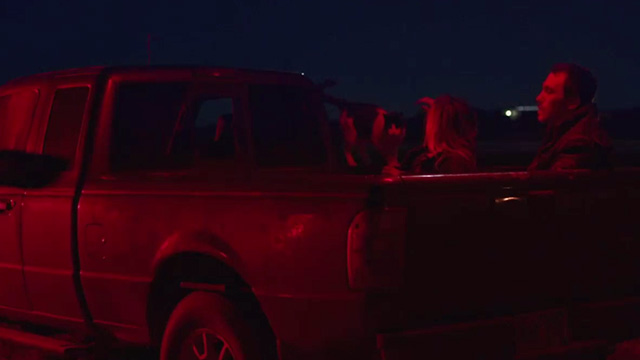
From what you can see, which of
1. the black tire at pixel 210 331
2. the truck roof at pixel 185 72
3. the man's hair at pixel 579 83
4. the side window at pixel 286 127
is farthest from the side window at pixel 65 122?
the man's hair at pixel 579 83

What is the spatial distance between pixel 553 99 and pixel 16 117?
3317 mm

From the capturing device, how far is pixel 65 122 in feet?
18.9

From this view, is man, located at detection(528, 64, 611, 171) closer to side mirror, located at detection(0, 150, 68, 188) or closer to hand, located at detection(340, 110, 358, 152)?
side mirror, located at detection(0, 150, 68, 188)

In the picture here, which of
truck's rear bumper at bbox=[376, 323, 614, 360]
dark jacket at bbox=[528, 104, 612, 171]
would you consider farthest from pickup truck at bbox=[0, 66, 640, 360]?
dark jacket at bbox=[528, 104, 612, 171]

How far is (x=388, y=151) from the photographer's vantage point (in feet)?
26.2

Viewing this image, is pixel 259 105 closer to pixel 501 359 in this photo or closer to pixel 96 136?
pixel 96 136

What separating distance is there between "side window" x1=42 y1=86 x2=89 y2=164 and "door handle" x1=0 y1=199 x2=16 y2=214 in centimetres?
36

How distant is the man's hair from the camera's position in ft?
17.9

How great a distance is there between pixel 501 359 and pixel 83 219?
7.93 ft

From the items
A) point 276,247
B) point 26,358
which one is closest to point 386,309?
point 276,247

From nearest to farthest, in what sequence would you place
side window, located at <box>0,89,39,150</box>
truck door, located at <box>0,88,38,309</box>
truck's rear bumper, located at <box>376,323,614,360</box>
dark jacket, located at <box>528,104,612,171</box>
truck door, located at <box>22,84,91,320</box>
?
truck's rear bumper, located at <box>376,323,614,360</box> < dark jacket, located at <box>528,104,612,171</box> < truck door, located at <box>22,84,91,320</box> < truck door, located at <box>0,88,38,309</box> < side window, located at <box>0,89,39,150</box>

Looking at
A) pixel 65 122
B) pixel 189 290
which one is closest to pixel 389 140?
pixel 65 122

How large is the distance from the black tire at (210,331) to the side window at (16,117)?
1.89 metres

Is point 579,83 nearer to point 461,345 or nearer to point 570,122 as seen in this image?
point 570,122
